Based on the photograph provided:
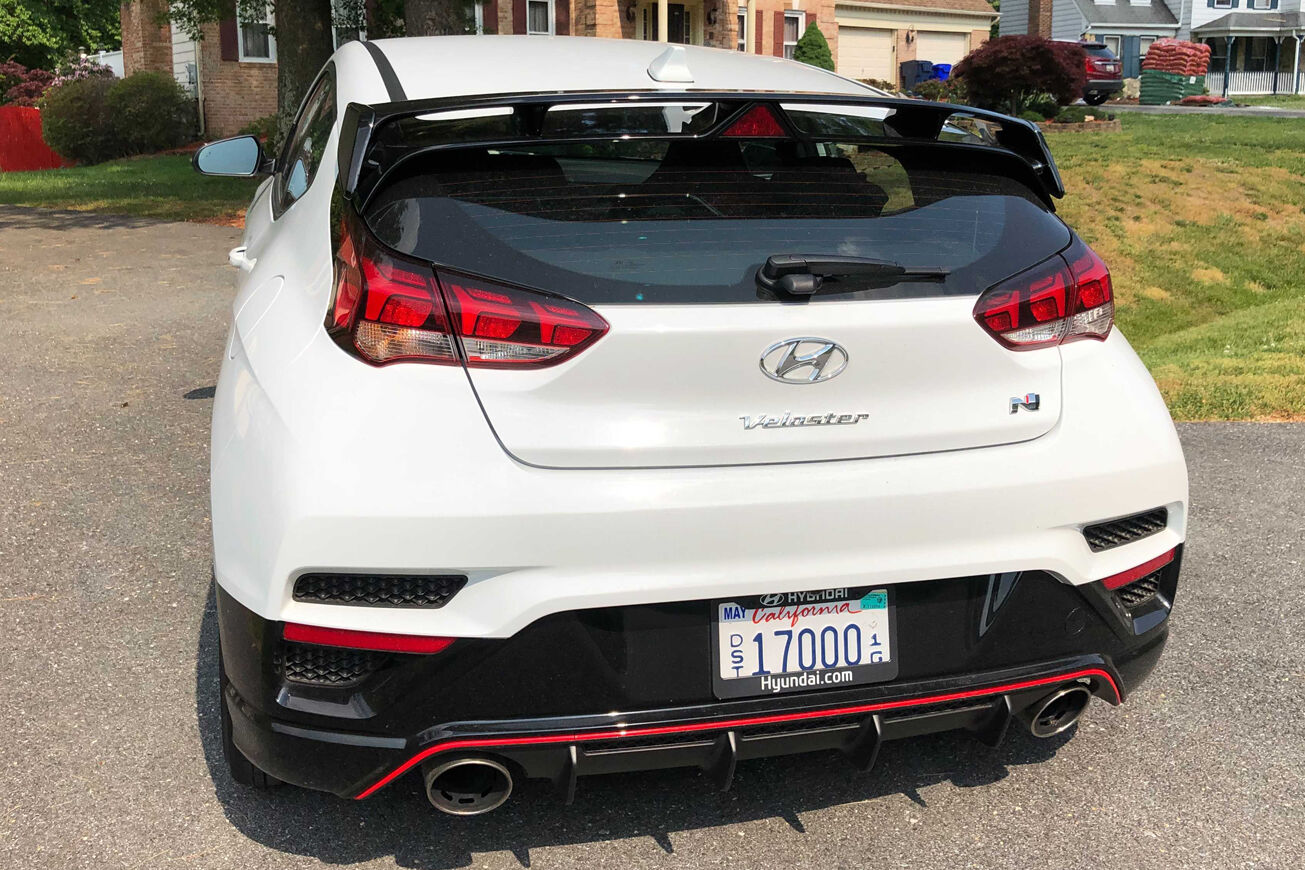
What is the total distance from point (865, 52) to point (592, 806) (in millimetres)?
46178

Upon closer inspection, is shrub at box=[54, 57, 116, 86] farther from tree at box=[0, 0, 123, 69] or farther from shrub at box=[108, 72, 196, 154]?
tree at box=[0, 0, 123, 69]

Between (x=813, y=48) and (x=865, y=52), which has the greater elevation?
(x=865, y=52)

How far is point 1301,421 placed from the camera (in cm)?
689

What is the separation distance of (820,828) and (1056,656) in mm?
674

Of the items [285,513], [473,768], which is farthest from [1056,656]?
[285,513]

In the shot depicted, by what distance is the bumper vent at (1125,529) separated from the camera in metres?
2.79

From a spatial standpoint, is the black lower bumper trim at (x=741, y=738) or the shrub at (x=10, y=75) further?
the shrub at (x=10, y=75)

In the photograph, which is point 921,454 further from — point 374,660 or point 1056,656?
point 374,660

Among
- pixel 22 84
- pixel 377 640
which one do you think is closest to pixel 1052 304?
pixel 377 640

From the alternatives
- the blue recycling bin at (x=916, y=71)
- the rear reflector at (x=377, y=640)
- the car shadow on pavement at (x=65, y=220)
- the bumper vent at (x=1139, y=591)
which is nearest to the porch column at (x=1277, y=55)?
the blue recycling bin at (x=916, y=71)

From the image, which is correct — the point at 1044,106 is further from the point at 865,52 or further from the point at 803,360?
the point at 803,360

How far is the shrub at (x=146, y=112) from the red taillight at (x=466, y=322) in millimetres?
27038

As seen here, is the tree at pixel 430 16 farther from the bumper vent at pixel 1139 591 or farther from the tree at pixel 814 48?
the tree at pixel 814 48

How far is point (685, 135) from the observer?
8.82 feet
